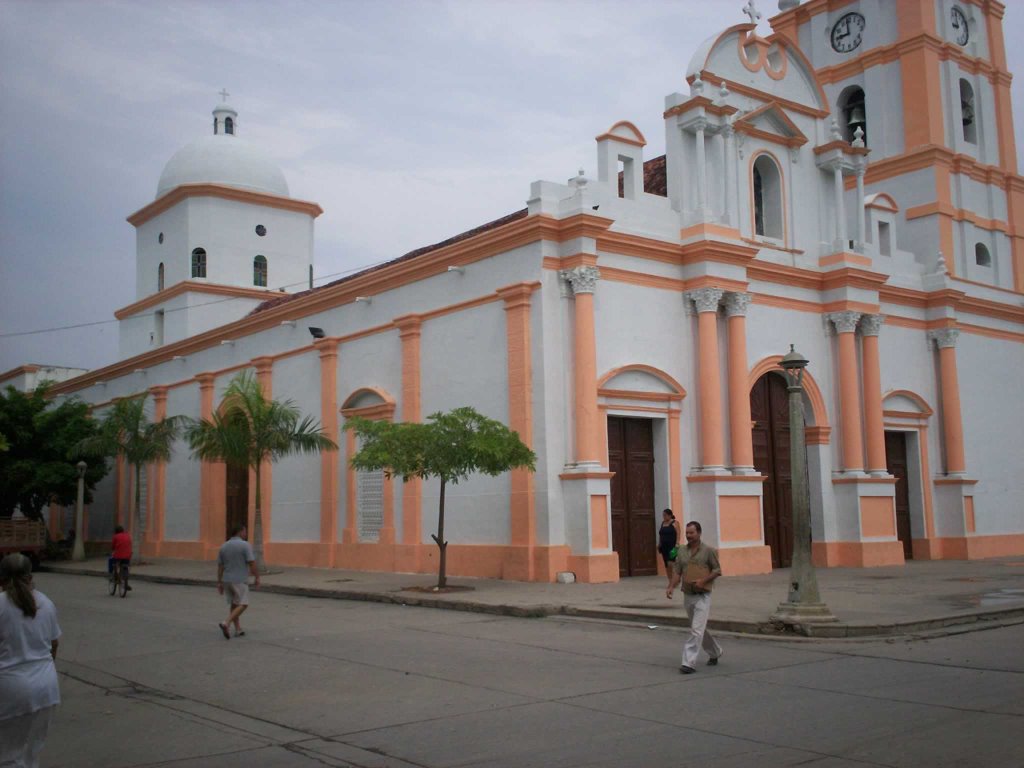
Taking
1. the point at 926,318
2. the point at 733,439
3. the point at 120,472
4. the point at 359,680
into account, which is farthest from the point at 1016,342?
the point at 120,472

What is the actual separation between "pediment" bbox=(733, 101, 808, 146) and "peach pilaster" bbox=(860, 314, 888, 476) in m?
4.49

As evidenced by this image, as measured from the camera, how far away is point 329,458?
2536cm

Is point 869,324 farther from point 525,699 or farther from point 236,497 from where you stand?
point 525,699

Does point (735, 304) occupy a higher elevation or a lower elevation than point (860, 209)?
lower

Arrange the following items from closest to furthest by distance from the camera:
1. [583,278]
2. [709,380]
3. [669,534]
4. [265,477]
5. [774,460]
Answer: [669,534]
[583,278]
[709,380]
[774,460]
[265,477]

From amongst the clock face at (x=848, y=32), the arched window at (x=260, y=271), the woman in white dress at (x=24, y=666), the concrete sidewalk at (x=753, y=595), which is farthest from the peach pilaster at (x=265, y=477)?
the woman in white dress at (x=24, y=666)

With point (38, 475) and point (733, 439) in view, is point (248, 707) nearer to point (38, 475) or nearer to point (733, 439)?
point (733, 439)

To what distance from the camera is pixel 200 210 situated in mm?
35312

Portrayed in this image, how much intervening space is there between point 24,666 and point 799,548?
962cm

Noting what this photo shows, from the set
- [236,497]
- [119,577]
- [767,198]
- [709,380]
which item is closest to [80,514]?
[236,497]

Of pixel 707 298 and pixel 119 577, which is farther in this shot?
pixel 707 298

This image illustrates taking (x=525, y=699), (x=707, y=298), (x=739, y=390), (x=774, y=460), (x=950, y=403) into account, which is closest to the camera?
(x=525, y=699)

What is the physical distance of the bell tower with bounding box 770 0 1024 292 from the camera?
29.2m

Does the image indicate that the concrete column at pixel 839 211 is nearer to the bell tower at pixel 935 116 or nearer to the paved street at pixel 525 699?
the bell tower at pixel 935 116
